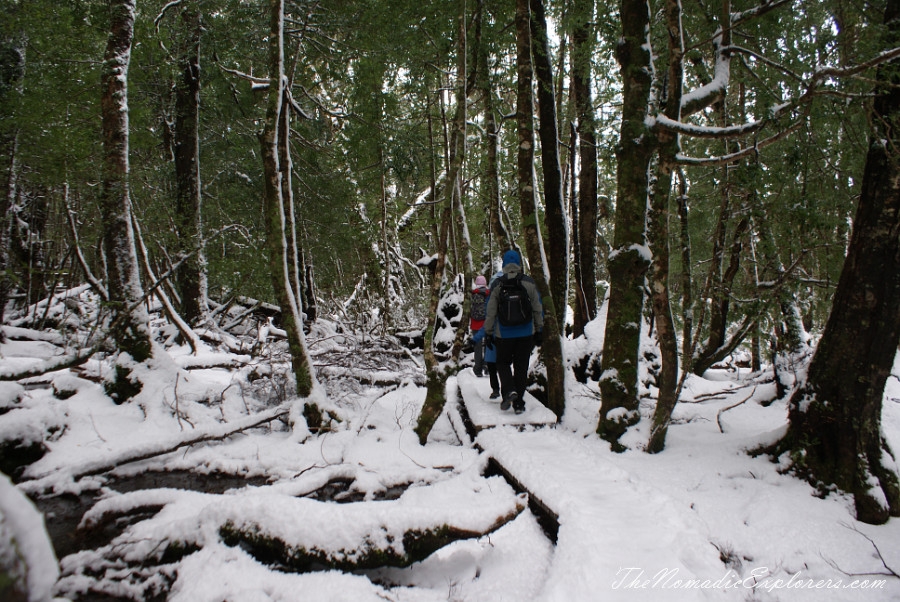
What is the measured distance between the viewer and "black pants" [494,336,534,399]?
20.2ft

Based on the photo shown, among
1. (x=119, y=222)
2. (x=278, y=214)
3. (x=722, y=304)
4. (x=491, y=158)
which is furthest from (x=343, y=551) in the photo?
(x=722, y=304)

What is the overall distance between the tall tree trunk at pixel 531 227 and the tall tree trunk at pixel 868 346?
2.79 meters

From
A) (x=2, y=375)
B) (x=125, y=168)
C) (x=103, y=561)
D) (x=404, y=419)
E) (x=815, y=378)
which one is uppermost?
(x=125, y=168)

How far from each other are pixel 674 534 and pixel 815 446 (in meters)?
1.81

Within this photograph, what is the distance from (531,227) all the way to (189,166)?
921cm

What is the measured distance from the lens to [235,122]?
12.1 metres

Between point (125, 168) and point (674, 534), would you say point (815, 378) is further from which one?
point (125, 168)

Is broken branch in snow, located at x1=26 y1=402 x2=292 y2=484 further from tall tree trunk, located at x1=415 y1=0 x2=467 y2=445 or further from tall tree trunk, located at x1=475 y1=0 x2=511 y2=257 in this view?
tall tree trunk, located at x1=475 y1=0 x2=511 y2=257

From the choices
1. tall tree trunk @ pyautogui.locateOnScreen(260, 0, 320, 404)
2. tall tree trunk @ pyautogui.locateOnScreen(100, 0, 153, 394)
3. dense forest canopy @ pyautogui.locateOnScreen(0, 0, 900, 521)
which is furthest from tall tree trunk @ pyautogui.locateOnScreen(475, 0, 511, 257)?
tall tree trunk @ pyautogui.locateOnScreen(100, 0, 153, 394)

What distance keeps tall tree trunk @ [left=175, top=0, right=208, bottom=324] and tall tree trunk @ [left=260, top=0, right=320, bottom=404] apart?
231 inches

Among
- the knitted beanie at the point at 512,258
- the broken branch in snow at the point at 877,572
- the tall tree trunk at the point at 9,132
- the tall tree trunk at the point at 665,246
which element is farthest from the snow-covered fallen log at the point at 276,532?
the tall tree trunk at the point at 9,132

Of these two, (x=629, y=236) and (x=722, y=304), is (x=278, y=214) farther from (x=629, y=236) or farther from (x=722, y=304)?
(x=722, y=304)

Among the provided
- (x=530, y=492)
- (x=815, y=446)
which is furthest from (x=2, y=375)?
(x=815, y=446)

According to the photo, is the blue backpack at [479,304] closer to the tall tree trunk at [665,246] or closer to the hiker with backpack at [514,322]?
the hiker with backpack at [514,322]
